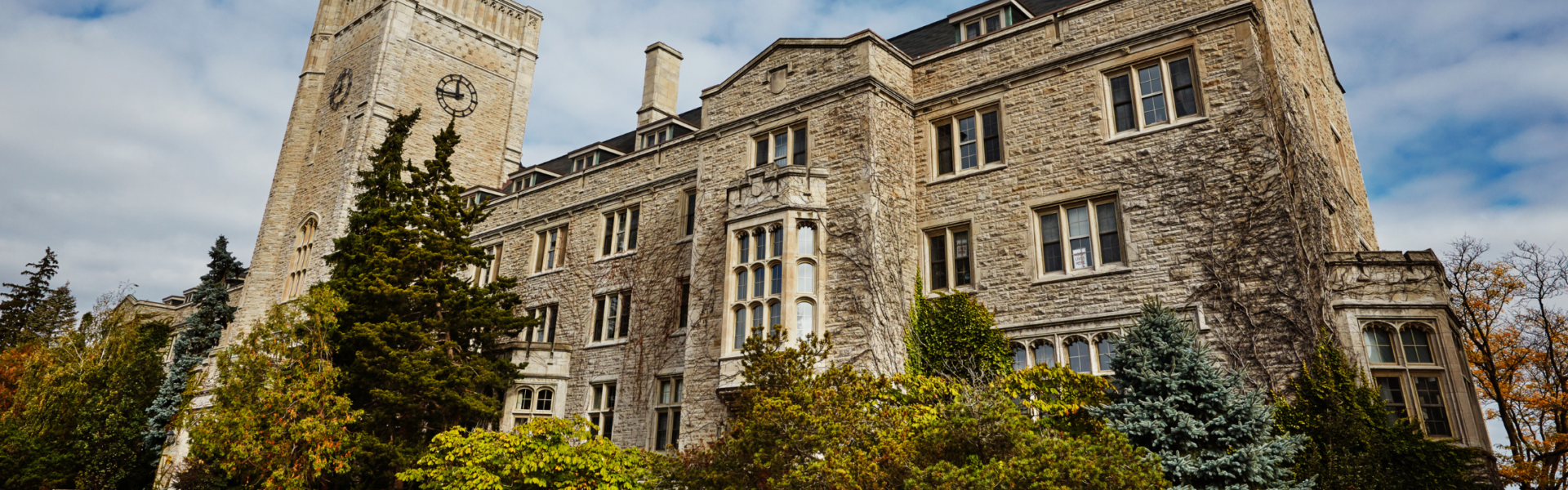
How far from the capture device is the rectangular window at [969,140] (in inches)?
697

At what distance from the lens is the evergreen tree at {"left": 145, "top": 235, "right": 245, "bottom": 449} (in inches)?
1145

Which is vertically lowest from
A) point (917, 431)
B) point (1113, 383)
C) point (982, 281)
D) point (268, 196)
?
point (917, 431)

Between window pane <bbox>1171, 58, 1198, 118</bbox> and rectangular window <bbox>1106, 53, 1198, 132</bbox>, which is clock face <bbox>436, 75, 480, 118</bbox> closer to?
rectangular window <bbox>1106, 53, 1198, 132</bbox>

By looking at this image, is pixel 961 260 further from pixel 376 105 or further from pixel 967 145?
pixel 376 105

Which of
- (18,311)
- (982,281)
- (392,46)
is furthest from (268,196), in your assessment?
(982,281)

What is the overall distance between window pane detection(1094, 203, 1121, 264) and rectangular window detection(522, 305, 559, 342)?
1532 centimetres

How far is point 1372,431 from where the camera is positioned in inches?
474

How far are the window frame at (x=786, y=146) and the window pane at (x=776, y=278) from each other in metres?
2.29

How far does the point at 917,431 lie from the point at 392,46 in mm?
32141

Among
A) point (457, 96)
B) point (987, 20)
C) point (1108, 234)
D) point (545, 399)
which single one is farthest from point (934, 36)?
point (457, 96)

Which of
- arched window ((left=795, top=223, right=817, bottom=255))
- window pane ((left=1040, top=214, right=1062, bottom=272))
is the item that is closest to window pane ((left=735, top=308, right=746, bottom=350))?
arched window ((left=795, top=223, right=817, bottom=255))

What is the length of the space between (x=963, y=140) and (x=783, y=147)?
12.7 feet

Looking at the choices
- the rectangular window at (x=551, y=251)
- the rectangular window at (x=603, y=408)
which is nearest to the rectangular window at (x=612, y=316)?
the rectangular window at (x=603, y=408)

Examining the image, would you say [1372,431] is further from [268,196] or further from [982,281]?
[268,196]
